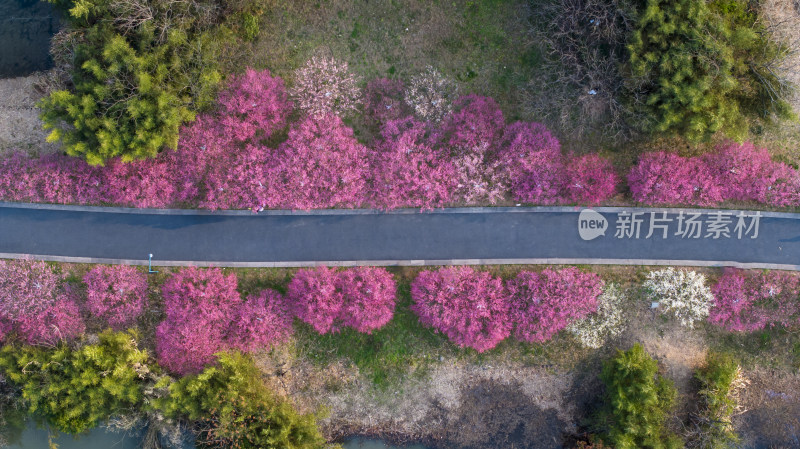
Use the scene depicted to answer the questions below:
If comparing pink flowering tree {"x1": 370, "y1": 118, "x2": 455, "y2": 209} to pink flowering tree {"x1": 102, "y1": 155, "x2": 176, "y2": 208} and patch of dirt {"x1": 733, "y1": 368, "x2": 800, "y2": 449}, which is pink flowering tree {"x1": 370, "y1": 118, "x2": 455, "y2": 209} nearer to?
pink flowering tree {"x1": 102, "y1": 155, "x2": 176, "y2": 208}

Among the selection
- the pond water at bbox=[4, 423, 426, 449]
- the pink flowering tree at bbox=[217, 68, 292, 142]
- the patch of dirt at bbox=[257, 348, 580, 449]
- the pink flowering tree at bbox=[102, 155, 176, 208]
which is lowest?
the pond water at bbox=[4, 423, 426, 449]

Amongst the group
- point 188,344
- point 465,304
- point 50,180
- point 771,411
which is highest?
point 50,180

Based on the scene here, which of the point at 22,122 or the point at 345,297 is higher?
the point at 22,122

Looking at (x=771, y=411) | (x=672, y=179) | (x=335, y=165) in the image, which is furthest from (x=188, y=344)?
(x=771, y=411)

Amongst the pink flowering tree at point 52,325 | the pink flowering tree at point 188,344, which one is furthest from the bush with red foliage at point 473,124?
the pink flowering tree at point 52,325

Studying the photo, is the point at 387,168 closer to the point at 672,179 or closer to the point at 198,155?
the point at 198,155

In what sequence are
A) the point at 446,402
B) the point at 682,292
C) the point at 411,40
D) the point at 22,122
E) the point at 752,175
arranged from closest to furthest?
the point at 752,175 < the point at 682,292 < the point at 411,40 < the point at 22,122 < the point at 446,402

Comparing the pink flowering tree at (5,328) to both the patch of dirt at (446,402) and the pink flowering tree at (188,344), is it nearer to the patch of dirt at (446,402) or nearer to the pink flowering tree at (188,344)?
the pink flowering tree at (188,344)

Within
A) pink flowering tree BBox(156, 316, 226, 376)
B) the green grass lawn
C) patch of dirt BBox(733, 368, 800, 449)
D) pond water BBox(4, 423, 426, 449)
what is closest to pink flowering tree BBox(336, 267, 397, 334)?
pink flowering tree BBox(156, 316, 226, 376)
